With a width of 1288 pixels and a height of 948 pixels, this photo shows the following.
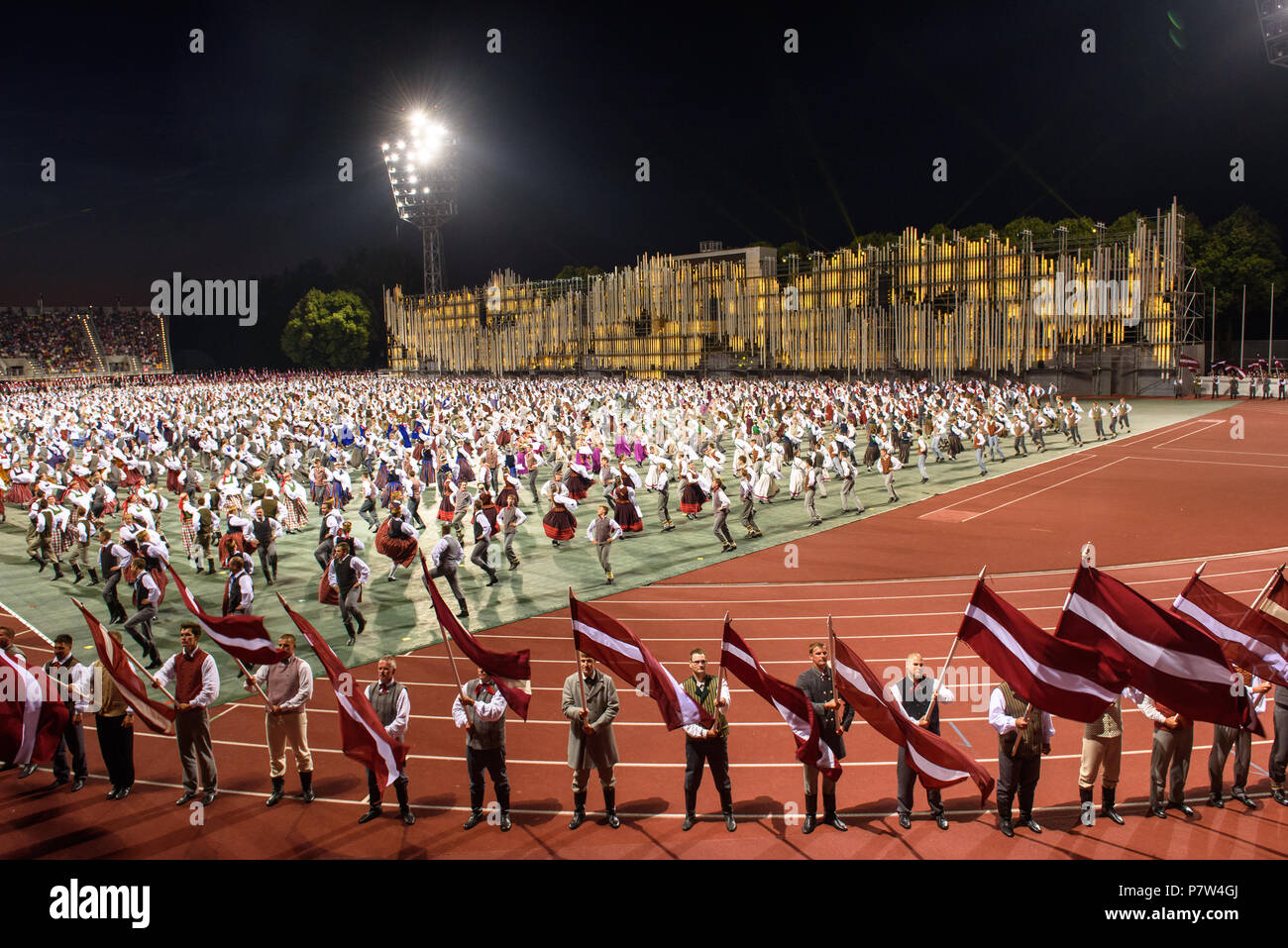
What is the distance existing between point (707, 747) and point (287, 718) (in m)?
3.47

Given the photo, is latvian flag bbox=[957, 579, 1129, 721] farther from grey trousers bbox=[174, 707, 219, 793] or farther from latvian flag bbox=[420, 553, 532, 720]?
grey trousers bbox=[174, 707, 219, 793]

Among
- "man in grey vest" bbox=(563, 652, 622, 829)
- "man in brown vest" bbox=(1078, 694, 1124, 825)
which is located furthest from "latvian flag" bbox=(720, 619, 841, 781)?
"man in brown vest" bbox=(1078, 694, 1124, 825)

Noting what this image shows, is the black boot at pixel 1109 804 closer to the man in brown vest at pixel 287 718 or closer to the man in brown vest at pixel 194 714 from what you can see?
the man in brown vest at pixel 287 718

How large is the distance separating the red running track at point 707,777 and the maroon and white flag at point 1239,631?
1.13 m

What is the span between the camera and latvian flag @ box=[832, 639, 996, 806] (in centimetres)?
595

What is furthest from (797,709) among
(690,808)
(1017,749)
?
(1017,749)

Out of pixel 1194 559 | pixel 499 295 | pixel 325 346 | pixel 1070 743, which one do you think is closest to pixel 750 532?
pixel 1194 559

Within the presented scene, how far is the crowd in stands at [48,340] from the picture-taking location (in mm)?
80438

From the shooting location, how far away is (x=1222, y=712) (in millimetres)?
5805

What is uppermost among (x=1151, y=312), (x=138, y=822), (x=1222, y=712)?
(x=1151, y=312)

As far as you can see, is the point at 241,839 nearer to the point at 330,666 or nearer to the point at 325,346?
the point at 330,666

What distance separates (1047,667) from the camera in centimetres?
596

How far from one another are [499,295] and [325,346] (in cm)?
2444
